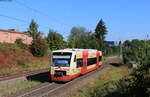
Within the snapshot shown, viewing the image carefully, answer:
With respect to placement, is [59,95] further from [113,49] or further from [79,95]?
[113,49]

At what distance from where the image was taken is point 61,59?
2256 centimetres

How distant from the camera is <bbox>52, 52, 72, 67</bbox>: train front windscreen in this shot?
73.1 feet

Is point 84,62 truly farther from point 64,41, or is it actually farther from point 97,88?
point 64,41

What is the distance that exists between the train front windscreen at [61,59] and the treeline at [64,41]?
28836 millimetres

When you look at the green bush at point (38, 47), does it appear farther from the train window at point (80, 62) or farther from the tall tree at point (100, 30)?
the tall tree at point (100, 30)

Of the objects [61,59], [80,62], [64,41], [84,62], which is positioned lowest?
[84,62]

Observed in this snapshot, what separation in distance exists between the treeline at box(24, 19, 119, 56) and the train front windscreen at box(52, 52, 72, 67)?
28.8 metres

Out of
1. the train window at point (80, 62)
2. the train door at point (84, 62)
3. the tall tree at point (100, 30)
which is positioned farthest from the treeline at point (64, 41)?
the train window at point (80, 62)

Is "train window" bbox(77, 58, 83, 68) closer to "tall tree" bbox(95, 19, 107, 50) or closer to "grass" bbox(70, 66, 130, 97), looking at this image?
"grass" bbox(70, 66, 130, 97)

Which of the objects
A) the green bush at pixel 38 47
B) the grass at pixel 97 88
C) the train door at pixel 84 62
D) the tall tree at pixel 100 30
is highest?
the tall tree at pixel 100 30

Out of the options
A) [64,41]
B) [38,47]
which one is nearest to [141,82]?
[38,47]

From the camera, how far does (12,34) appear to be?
196ft

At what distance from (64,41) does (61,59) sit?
203 ft

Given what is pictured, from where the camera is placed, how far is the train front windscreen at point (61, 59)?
73.1 ft
